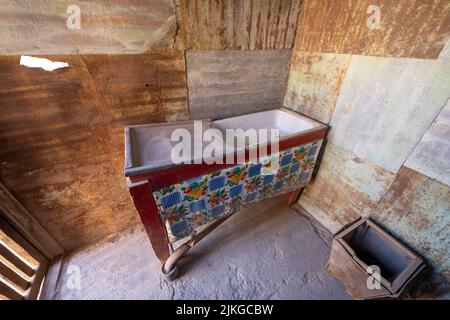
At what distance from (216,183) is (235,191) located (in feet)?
0.61

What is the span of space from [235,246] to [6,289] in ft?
4.87

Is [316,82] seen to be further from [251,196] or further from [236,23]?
[251,196]

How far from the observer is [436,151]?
0.94 metres

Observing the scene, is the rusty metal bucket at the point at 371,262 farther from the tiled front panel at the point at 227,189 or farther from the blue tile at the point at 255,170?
the blue tile at the point at 255,170

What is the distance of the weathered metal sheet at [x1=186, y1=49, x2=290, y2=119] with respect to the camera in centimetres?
134

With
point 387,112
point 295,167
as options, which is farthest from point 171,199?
point 387,112

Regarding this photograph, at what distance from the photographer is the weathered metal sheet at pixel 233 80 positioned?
1.34m

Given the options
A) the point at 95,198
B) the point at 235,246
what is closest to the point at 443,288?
the point at 235,246

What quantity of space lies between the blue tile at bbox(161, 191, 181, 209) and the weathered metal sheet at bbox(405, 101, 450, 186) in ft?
4.41

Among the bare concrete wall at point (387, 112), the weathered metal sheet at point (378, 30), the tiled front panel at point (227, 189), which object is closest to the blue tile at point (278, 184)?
the tiled front panel at point (227, 189)

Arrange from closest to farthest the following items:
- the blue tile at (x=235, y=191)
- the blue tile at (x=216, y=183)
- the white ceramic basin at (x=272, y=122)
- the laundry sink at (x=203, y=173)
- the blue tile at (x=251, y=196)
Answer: the laundry sink at (x=203, y=173)
the blue tile at (x=216, y=183)
the blue tile at (x=235, y=191)
the blue tile at (x=251, y=196)
the white ceramic basin at (x=272, y=122)

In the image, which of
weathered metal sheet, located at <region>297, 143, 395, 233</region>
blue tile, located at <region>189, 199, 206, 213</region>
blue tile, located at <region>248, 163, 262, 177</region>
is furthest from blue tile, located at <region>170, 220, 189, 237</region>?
weathered metal sheet, located at <region>297, 143, 395, 233</region>

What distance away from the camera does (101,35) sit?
102cm
